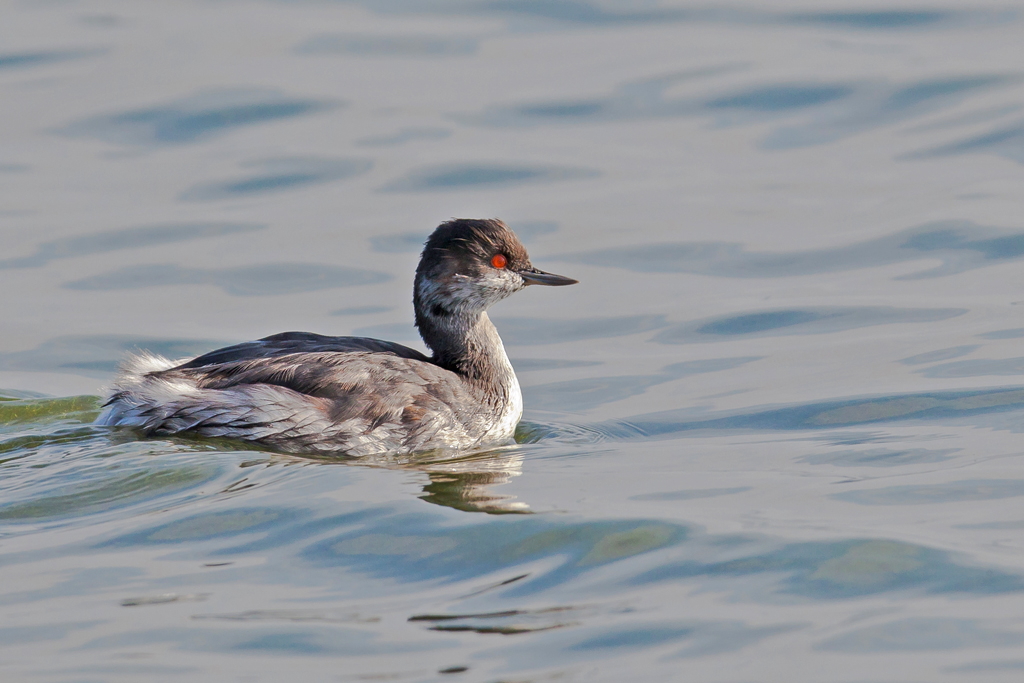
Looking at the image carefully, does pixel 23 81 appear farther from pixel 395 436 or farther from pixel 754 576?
pixel 754 576

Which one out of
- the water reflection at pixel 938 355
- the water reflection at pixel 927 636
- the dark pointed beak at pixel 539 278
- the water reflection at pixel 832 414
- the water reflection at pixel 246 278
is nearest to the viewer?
the water reflection at pixel 927 636

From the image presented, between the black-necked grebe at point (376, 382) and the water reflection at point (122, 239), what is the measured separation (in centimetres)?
375

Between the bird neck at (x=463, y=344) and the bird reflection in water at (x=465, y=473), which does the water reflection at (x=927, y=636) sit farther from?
the bird neck at (x=463, y=344)

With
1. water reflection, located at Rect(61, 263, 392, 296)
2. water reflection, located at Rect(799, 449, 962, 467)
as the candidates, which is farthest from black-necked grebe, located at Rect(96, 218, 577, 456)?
water reflection, located at Rect(61, 263, 392, 296)

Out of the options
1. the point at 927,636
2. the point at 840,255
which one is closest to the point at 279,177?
the point at 840,255

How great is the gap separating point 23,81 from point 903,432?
10319 millimetres

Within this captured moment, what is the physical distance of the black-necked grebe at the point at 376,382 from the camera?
7.17 meters

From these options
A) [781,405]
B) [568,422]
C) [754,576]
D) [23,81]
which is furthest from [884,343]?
[23,81]

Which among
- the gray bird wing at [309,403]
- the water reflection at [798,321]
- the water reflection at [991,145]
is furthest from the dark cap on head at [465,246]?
the water reflection at [991,145]

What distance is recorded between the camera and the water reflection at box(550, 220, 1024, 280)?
1069 centimetres

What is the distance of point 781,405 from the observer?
8.32 metres

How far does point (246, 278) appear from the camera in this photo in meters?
10.8

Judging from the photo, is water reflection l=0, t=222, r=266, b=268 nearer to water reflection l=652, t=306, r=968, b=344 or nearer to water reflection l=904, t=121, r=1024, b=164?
water reflection l=652, t=306, r=968, b=344

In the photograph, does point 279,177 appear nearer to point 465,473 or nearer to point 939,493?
point 465,473
